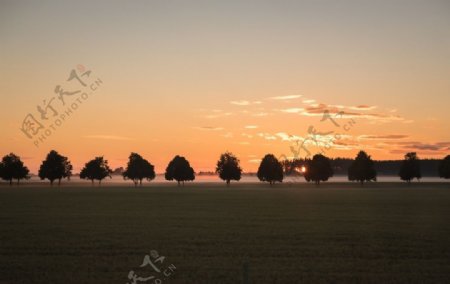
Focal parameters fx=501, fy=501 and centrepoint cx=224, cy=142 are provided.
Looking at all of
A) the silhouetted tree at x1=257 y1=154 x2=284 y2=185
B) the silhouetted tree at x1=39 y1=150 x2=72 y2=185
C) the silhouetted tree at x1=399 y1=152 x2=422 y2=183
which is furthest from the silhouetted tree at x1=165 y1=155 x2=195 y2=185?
the silhouetted tree at x1=399 y1=152 x2=422 y2=183

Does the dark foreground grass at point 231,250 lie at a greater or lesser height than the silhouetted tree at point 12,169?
lesser

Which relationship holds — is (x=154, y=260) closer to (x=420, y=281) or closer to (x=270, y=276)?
(x=270, y=276)

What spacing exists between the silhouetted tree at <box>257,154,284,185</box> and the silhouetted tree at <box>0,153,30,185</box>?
89524 mm

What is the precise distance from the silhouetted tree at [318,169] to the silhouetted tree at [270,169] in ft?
32.0

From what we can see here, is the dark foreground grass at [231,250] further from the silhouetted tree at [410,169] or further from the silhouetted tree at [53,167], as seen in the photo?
the silhouetted tree at [410,169]

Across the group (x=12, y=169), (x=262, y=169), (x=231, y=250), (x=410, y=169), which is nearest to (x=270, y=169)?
(x=262, y=169)

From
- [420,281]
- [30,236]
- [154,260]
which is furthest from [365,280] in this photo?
[30,236]

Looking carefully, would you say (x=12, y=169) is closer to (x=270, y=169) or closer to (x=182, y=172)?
(x=182, y=172)

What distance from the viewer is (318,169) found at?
185625 millimetres

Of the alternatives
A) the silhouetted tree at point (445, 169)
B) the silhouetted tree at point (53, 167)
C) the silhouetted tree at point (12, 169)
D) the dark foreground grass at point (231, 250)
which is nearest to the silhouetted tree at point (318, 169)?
the silhouetted tree at point (445, 169)

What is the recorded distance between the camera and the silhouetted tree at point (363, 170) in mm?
183875

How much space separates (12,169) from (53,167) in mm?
17694

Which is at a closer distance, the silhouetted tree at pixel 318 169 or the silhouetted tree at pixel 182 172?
the silhouetted tree at pixel 318 169

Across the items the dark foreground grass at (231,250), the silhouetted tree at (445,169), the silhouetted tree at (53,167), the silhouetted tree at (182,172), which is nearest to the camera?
the dark foreground grass at (231,250)
